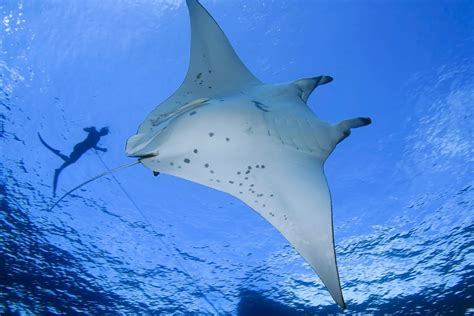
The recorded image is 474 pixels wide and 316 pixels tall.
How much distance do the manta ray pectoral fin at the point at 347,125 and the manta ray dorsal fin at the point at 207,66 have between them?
1.37 meters

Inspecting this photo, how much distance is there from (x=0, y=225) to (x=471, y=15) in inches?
619

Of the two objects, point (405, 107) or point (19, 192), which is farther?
point (19, 192)

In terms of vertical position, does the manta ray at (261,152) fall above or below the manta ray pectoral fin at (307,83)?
below

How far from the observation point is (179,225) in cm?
1151

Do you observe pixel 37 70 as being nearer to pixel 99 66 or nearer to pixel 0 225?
pixel 99 66

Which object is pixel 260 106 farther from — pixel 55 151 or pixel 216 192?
pixel 55 151

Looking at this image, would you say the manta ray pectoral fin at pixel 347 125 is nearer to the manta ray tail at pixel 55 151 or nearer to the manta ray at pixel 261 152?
the manta ray at pixel 261 152

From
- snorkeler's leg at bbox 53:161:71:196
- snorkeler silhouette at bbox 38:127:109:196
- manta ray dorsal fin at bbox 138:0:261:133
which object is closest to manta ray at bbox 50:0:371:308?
manta ray dorsal fin at bbox 138:0:261:133

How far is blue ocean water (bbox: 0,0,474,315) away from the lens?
783 centimetres

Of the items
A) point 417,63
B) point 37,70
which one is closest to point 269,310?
point 417,63

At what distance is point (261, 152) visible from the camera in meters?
3.63

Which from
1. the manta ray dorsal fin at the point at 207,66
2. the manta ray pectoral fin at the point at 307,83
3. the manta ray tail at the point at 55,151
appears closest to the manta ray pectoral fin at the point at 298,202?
the manta ray pectoral fin at the point at 307,83

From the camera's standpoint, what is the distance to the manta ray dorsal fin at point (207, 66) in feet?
13.7

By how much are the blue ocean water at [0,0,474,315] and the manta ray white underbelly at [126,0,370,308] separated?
451 centimetres
